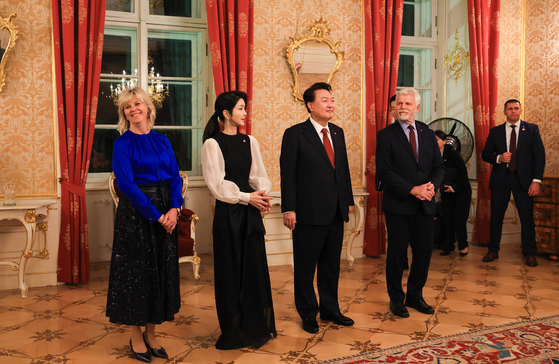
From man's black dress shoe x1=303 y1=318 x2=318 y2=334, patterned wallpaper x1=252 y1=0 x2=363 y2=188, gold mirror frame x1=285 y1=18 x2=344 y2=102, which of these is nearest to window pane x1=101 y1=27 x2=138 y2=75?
patterned wallpaper x1=252 y1=0 x2=363 y2=188

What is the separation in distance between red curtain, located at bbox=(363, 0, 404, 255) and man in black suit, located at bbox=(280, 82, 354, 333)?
2.19 m

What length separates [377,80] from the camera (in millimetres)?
5199

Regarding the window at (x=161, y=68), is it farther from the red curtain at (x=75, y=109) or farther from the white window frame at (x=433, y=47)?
the white window frame at (x=433, y=47)

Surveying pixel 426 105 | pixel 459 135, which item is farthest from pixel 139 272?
pixel 426 105

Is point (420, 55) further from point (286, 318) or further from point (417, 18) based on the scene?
point (286, 318)

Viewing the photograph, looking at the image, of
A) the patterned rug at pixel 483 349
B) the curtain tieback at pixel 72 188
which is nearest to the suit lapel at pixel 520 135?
the patterned rug at pixel 483 349

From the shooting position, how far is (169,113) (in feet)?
17.4

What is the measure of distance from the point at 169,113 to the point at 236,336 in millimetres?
3233

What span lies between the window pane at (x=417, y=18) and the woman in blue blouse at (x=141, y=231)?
4.45 m

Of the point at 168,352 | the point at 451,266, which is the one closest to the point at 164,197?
the point at 168,352

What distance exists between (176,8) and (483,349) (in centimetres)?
445

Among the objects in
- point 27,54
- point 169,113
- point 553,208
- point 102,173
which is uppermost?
point 27,54

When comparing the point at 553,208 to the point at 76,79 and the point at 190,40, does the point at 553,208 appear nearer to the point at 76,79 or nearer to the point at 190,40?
the point at 190,40

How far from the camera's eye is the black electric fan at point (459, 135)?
544cm
